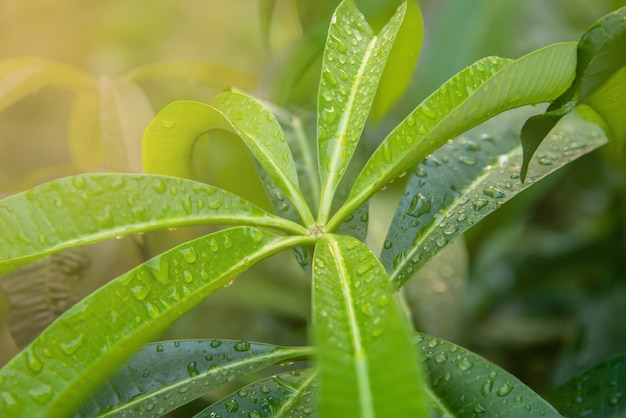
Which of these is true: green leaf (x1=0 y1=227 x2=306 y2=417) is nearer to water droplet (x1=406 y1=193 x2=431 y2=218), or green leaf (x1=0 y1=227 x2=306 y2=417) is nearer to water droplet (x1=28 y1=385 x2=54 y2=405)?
water droplet (x1=28 y1=385 x2=54 y2=405)

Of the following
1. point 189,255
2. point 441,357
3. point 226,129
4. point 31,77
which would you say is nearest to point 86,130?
point 31,77

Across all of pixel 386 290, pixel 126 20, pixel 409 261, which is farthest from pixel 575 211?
pixel 126 20

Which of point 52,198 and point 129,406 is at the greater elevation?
point 52,198

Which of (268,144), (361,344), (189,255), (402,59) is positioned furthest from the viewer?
(402,59)

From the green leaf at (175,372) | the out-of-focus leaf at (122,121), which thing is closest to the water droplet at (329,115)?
the green leaf at (175,372)

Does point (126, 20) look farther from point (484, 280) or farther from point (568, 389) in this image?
point (568, 389)

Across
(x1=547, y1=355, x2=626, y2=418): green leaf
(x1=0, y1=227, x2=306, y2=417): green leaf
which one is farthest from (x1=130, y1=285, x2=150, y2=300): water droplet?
(x1=547, y1=355, x2=626, y2=418): green leaf

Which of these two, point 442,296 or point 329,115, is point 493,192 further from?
point 442,296
